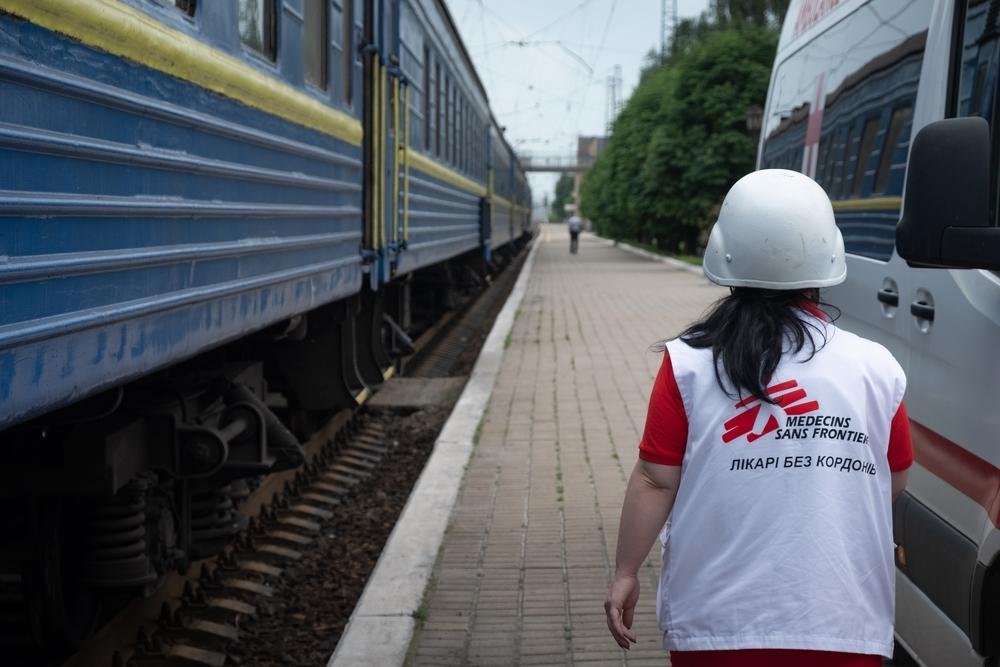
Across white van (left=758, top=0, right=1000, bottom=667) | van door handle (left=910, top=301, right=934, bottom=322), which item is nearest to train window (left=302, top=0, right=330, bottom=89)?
white van (left=758, top=0, right=1000, bottom=667)

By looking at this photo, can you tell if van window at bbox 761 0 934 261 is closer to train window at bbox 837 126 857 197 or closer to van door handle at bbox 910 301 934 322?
train window at bbox 837 126 857 197

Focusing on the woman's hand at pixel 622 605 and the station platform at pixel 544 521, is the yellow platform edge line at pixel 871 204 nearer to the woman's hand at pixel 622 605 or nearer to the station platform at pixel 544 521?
the station platform at pixel 544 521

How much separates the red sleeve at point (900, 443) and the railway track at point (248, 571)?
3.05m

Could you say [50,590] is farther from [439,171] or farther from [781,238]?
[439,171]

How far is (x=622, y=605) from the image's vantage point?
7.68 ft

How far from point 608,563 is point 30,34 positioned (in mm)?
3673

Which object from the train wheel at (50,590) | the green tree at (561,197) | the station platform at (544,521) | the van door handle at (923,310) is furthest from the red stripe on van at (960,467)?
the green tree at (561,197)

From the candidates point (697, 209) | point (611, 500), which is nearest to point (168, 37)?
point (611, 500)

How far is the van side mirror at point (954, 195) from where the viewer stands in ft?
8.02

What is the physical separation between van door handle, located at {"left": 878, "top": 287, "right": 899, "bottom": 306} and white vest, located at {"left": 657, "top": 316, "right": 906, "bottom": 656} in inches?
61.1

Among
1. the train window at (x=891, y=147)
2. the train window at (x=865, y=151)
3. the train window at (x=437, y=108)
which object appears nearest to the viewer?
the train window at (x=891, y=147)

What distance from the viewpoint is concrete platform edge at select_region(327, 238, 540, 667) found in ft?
14.3

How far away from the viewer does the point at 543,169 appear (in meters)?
108

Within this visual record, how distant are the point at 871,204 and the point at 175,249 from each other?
2179 mm
